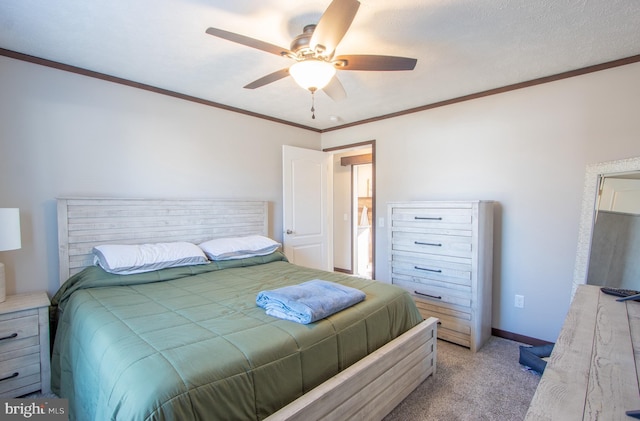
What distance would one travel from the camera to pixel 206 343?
4.21 feet

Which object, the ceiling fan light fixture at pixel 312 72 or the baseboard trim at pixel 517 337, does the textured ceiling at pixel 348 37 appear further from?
the baseboard trim at pixel 517 337

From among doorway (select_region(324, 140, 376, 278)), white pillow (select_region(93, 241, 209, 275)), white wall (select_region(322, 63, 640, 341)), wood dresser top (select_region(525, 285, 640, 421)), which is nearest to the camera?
wood dresser top (select_region(525, 285, 640, 421))

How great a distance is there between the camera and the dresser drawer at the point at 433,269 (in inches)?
106

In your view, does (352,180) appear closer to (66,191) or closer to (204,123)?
(204,123)

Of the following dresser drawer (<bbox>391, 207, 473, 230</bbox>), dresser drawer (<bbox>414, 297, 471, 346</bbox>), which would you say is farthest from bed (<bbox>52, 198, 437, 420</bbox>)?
dresser drawer (<bbox>391, 207, 473, 230</bbox>)

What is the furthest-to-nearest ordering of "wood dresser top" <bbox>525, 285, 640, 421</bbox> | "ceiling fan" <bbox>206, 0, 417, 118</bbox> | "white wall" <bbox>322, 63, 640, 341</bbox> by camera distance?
1. "white wall" <bbox>322, 63, 640, 341</bbox>
2. "ceiling fan" <bbox>206, 0, 417, 118</bbox>
3. "wood dresser top" <bbox>525, 285, 640, 421</bbox>

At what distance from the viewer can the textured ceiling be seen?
1693 millimetres

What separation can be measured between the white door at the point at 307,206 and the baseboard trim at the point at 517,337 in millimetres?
2140

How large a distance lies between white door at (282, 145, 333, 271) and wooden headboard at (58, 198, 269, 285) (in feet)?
1.22

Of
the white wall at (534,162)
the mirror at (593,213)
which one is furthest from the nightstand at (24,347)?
the mirror at (593,213)

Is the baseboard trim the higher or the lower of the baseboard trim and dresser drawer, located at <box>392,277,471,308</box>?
the lower

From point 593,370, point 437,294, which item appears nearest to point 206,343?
point 593,370

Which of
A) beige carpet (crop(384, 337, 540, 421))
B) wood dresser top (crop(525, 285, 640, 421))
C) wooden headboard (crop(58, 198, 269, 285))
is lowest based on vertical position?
beige carpet (crop(384, 337, 540, 421))

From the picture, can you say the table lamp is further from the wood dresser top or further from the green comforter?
the wood dresser top
